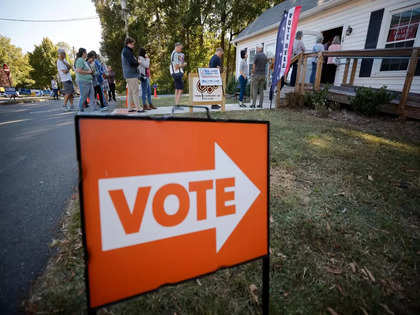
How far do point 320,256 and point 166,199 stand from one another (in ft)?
4.81

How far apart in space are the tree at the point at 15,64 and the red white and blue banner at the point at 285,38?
55.8m

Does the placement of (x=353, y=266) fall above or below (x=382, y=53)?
below

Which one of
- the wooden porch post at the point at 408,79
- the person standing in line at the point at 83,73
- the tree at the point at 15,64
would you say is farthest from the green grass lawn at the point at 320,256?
the tree at the point at 15,64

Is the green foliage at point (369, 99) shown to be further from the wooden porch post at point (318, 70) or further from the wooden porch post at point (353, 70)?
the wooden porch post at point (353, 70)

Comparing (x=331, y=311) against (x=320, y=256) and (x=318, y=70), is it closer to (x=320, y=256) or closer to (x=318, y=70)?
(x=320, y=256)

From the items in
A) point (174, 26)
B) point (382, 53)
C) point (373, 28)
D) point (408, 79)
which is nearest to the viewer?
point (408, 79)

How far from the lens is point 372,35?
7.71 meters

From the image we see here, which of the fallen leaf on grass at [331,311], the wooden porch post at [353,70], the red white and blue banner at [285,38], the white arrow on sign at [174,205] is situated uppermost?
the red white and blue banner at [285,38]

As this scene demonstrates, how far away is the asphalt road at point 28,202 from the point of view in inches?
56.4

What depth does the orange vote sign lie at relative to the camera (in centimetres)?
82

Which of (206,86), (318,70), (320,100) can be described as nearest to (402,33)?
(318,70)

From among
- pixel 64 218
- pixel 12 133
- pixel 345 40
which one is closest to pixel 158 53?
pixel 345 40

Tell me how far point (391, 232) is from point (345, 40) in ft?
31.5

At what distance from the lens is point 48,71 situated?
4369cm
